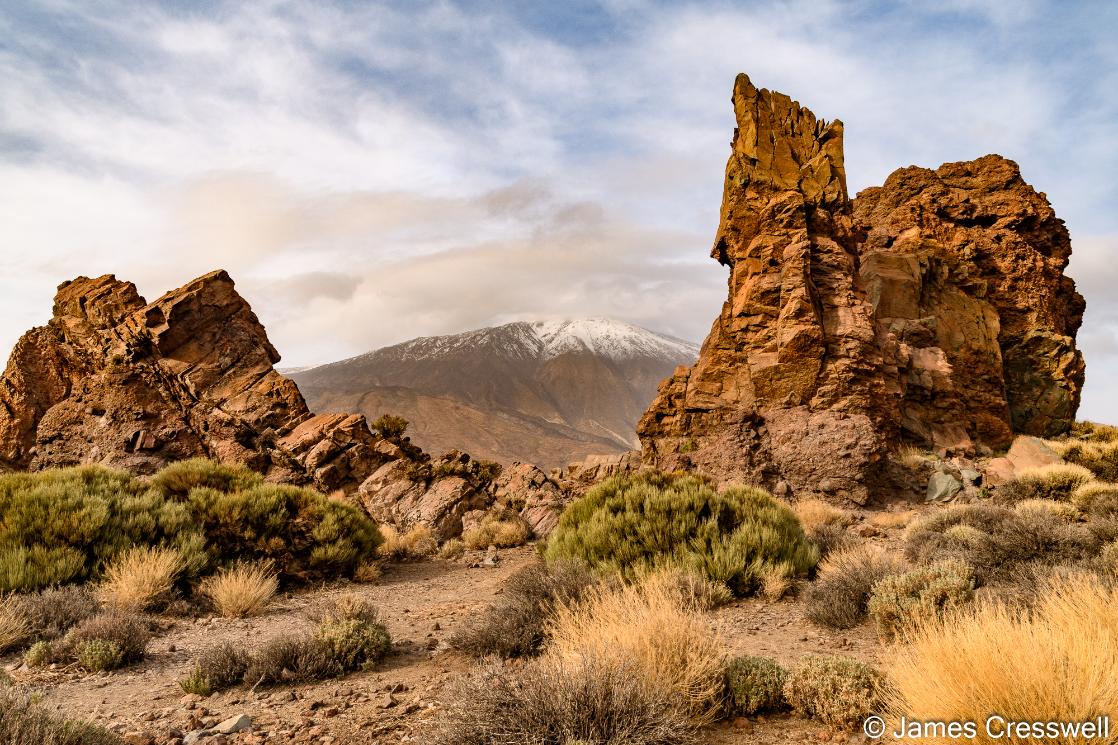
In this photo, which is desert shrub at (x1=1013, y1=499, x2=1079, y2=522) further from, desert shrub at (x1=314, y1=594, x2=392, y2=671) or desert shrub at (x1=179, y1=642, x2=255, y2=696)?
desert shrub at (x1=179, y1=642, x2=255, y2=696)

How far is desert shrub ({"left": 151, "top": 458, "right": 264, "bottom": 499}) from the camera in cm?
1127

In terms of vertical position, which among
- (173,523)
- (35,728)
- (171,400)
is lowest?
(173,523)

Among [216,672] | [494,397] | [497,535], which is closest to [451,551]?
[497,535]

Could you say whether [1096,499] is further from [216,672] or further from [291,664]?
[216,672]

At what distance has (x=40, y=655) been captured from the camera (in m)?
5.34

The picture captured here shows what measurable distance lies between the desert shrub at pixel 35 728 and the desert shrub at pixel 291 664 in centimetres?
164

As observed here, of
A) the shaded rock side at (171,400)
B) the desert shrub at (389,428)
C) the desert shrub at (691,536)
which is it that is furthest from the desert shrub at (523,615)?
the desert shrub at (389,428)

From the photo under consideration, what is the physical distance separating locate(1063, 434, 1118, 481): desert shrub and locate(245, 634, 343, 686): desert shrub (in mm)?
22913

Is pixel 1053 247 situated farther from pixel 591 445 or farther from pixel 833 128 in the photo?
pixel 591 445

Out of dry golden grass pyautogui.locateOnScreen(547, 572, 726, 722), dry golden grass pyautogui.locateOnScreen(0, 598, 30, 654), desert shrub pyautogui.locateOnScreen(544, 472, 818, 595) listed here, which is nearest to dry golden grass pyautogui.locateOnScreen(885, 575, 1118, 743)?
dry golden grass pyautogui.locateOnScreen(547, 572, 726, 722)

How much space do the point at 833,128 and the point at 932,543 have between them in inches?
760

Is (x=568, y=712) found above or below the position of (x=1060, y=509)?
above

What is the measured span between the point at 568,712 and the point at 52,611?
638 centimetres

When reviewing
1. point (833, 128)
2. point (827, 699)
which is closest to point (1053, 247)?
point (833, 128)
